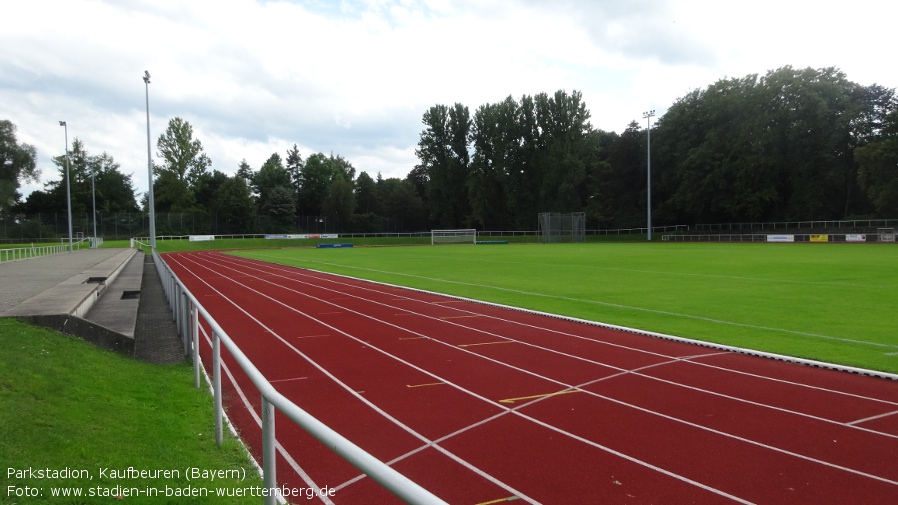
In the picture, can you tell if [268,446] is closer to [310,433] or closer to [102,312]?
[310,433]

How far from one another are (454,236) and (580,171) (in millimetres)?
17616

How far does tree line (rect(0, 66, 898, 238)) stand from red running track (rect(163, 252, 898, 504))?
176ft

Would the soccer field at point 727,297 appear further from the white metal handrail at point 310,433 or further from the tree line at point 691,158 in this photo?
the tree line at point 691,158

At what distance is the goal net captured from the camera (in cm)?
6316

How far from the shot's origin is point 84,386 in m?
5.71

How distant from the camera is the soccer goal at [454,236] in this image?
68.8 meters

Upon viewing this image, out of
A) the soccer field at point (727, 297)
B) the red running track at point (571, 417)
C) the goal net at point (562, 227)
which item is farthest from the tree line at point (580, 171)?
the red running track at point (571, 417)

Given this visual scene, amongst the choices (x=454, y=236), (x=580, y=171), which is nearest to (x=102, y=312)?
(x=454, y=236)

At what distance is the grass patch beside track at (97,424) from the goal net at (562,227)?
57.8 metres

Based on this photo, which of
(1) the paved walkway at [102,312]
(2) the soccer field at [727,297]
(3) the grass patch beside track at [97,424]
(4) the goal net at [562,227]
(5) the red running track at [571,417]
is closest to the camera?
(3) the grass patch beside track at [97,424]

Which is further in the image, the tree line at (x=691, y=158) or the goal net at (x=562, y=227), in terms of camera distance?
the goal net at (x=562, y=227)

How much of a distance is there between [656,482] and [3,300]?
11074 mm

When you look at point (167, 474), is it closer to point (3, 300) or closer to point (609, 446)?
point (609, 446)

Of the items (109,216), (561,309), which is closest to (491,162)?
(109,216)
